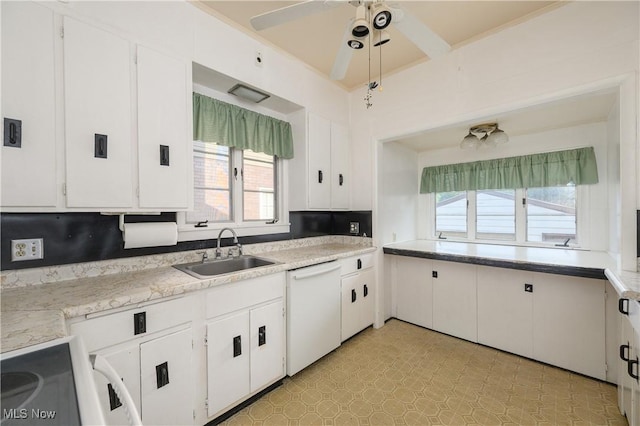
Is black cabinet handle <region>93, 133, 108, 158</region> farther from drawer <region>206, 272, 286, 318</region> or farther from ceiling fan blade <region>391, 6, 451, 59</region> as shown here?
ceiling fan blade <region>391, 6, 451, 59</region>

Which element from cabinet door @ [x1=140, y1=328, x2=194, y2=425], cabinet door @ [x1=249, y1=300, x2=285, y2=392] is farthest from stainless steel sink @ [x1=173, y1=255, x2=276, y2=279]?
cabinet door @ [x1=140, y1=328, x2=194, y2=425]

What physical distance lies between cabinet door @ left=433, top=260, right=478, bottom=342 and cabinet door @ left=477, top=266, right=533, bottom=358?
0.06 m

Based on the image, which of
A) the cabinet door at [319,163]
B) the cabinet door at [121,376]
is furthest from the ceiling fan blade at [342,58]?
the cabinet door at [121,376]

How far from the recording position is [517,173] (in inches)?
125

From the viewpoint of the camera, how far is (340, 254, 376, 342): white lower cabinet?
2617 millimetres

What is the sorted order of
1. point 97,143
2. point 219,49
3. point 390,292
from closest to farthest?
point 97,143 < point 219,49 < point 390,292

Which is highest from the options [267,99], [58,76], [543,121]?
[267,99]

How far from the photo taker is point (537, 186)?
3.06m

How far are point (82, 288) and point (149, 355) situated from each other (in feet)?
1.71

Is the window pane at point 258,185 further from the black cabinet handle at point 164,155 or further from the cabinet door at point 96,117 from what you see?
the cabinet door at point 96,117

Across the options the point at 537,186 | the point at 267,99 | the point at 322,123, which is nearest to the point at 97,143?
the point at 267,99

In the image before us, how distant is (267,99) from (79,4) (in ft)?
4.51

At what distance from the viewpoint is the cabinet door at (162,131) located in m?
1.65

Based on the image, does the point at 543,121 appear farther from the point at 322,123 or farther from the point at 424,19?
the point at 322,123
